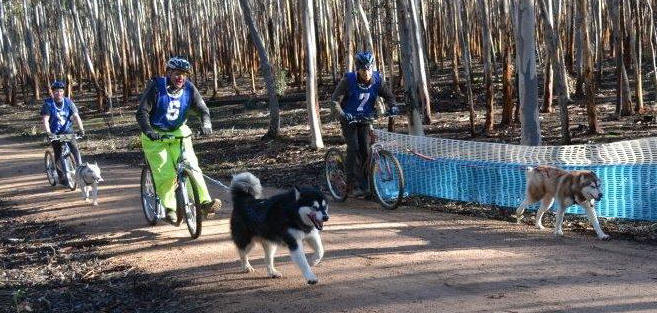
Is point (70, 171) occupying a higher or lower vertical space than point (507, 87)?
lower

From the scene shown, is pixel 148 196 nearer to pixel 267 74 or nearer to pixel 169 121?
pixel 169 121

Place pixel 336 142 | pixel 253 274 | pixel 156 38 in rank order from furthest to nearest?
pixel 156 38
pixel 336 142
pixel 253 274

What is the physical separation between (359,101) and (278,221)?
3.93m

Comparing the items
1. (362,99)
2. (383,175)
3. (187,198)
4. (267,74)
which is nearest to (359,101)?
(362,99)

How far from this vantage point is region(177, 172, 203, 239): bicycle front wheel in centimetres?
841

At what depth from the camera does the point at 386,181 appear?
10016mm

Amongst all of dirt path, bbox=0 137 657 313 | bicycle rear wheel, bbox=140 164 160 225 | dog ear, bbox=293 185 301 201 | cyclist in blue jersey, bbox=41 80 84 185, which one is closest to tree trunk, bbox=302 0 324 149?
cyclist in blue jersey, bbox=41 80 84 185

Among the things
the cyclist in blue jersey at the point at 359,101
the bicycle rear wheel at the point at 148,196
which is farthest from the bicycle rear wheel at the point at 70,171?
the cyclist in blue jersey at the point at 359,101

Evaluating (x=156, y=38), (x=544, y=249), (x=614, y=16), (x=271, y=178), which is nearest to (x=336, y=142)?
(x=271, y=178)

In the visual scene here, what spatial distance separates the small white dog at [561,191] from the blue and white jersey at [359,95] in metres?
2.40

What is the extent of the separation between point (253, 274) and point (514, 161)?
A: 3.99 m

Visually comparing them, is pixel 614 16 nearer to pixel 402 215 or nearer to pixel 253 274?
pixel 402 215

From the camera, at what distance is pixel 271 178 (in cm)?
1360

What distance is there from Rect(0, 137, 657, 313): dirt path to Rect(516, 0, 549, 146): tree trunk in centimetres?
230
